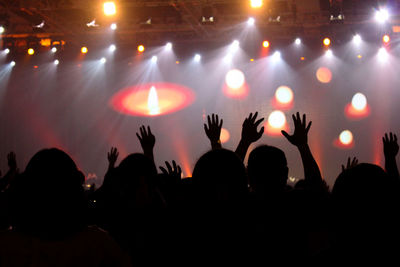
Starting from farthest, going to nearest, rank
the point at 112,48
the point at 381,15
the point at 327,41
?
1. the point at 112,48
2. the point at 327,41
3. the point at 381,15

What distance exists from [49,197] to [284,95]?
40.0 ft

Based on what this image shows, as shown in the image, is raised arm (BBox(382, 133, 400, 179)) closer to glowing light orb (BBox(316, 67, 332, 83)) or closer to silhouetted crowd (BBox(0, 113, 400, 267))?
silhouetted crowd (BBox(0, 113, 400, 267))

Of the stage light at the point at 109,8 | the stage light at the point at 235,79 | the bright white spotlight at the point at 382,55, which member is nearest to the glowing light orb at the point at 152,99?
the stage light at the point at 235,79

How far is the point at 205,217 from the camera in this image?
5.20 feet

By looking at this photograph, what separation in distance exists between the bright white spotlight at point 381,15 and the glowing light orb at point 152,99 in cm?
644

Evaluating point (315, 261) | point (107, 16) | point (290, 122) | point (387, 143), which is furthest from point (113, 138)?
point (315, 261)

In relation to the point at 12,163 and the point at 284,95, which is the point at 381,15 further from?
the point at 12,163

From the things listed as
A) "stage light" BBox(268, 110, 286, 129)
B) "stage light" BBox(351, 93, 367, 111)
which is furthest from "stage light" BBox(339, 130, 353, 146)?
"stage light" BBox(268, 110, 286, 129)

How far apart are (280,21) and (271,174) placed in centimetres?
916

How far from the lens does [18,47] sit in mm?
12977

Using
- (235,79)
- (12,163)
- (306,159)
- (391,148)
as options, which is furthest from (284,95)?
(306,159)

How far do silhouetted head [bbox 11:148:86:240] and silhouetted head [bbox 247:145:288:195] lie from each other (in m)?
0.80

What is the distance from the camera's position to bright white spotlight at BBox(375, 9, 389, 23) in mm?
10344

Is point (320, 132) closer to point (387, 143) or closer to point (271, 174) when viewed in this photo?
point (387, 143)
